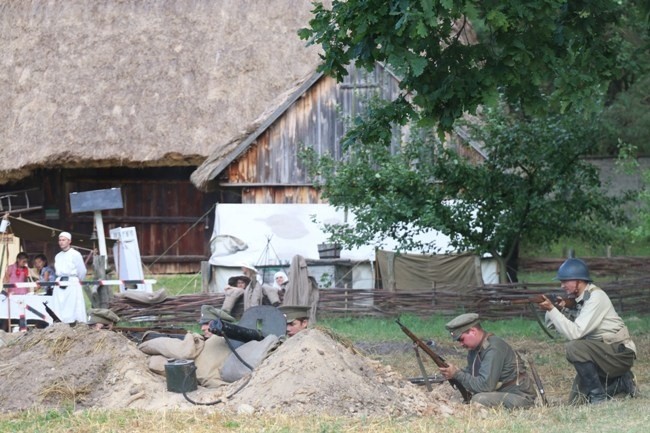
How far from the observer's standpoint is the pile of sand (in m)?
9.21

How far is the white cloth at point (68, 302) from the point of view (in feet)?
51.8

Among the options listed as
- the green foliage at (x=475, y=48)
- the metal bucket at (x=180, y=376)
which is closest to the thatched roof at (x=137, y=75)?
the green foliage at (x=475, y=48)

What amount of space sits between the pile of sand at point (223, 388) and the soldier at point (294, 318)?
67.4 inches

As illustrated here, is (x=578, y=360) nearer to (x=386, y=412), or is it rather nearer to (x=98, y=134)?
(x=386, y=412)

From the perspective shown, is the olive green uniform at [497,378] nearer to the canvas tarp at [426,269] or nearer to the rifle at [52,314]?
the rifle at [52,314]

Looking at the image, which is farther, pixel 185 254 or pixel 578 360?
pixel 185 254

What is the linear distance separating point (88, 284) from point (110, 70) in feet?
35.5

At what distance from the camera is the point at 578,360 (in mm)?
9945

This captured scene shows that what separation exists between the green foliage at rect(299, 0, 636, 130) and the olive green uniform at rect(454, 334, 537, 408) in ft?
7.75

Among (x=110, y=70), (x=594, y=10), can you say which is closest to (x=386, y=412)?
(x=594, y=10)

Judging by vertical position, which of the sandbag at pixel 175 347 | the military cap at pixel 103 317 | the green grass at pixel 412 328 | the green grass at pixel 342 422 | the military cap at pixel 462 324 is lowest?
the green grass at pixel 412 328

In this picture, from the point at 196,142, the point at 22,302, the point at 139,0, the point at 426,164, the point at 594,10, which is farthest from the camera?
the point at 139,0

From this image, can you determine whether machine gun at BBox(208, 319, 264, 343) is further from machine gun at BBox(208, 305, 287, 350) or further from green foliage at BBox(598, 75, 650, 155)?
green foliage at BBox(598, 75, 650, 155)

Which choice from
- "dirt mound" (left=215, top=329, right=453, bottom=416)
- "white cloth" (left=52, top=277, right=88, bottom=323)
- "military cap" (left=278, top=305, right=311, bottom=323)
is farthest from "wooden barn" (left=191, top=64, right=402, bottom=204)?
"dirt mound" (left=215, top=329, right=453, bottom=416)
